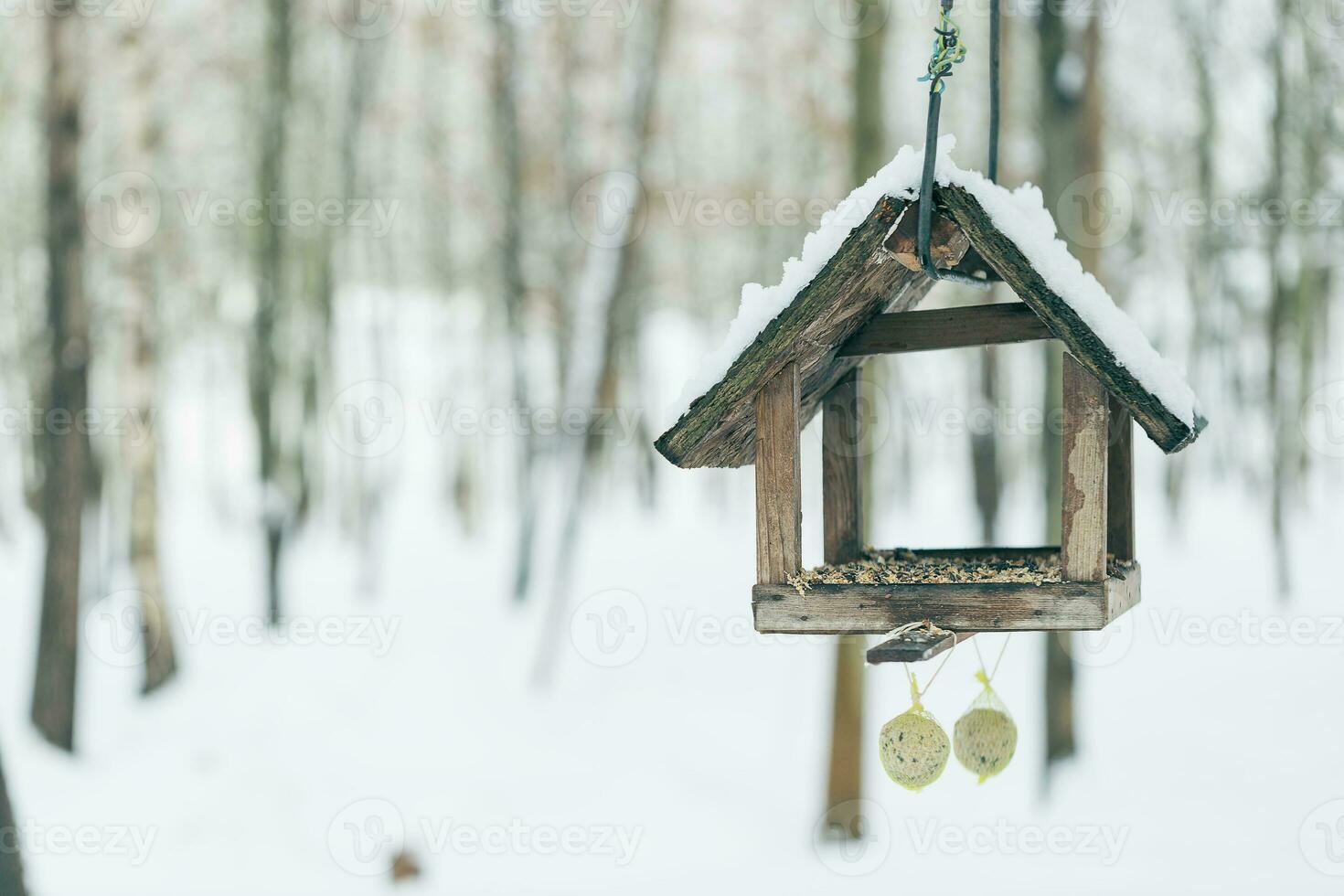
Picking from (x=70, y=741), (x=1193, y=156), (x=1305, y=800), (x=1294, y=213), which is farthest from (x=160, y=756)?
(x=1193, y=156)

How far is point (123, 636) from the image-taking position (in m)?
10.5

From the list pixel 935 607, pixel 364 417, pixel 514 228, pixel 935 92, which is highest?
pixel 514 228

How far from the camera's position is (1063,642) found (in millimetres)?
7824

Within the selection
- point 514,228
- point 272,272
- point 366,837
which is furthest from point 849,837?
point 514,228

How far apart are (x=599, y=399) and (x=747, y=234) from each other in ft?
45.2

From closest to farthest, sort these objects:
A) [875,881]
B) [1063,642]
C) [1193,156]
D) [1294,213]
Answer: [875,881], [1063,642], [1294,213], [1193,156]

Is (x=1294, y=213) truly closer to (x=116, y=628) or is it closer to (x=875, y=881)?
(x=875, y=881)

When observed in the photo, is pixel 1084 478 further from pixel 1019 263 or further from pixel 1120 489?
pixel 1120 489

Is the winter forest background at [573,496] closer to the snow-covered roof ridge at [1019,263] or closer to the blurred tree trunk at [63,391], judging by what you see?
the blurred tree trunk at [63,391]

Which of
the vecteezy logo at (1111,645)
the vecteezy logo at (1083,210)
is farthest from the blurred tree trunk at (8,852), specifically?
the vecteezy logo at (1111,645)

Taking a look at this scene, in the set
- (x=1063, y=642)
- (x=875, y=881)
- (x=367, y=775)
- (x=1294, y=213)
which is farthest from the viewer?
(x=1294, y=213)

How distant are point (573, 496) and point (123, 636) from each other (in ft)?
14.5

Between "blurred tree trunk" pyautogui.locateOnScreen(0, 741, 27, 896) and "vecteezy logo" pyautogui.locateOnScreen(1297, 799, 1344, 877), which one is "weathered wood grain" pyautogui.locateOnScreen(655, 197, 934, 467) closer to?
"blurred tree trunk" pyautogui.locateOnScreen(0, 741, 27, 896)

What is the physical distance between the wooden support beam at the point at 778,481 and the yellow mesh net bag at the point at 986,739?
75 centimetres
